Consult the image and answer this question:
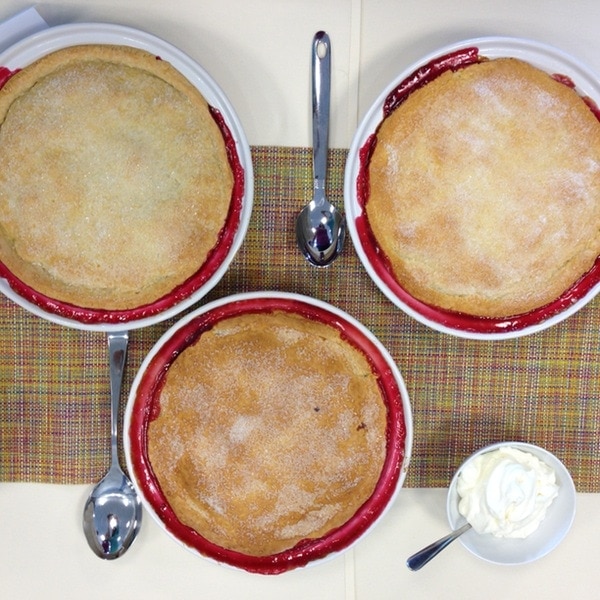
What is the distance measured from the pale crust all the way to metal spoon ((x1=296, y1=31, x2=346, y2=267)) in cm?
10

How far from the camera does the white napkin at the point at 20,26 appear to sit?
4.03 feet

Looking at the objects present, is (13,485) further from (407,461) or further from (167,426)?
(407,461)

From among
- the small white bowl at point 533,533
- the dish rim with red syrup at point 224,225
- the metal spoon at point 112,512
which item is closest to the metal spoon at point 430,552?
the small white bowl at point 533,533

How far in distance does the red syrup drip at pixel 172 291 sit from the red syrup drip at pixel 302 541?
6 cm

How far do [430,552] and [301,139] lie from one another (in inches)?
33.4

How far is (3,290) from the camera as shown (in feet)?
3.91

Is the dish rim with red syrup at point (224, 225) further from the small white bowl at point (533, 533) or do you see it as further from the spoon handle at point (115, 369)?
the small white bowl at point (533, 533)

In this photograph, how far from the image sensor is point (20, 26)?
4.06 ft

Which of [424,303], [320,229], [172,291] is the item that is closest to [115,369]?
[172,291]

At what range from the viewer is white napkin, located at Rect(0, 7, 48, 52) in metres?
1.23

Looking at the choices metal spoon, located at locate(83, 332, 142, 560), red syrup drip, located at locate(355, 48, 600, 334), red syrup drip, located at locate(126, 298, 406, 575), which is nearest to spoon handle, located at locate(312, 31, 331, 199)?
red syrup drip, located at locate(355, 48, 600, 334)

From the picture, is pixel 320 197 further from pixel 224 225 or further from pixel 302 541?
pixel 302 541

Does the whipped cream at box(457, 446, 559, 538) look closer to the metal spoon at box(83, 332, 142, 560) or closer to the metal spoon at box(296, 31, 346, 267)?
the metal spoon at box(296, 31, 346, 267)

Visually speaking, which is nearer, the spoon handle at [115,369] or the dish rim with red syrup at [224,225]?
the dish rim with red syrup at [224,225]
